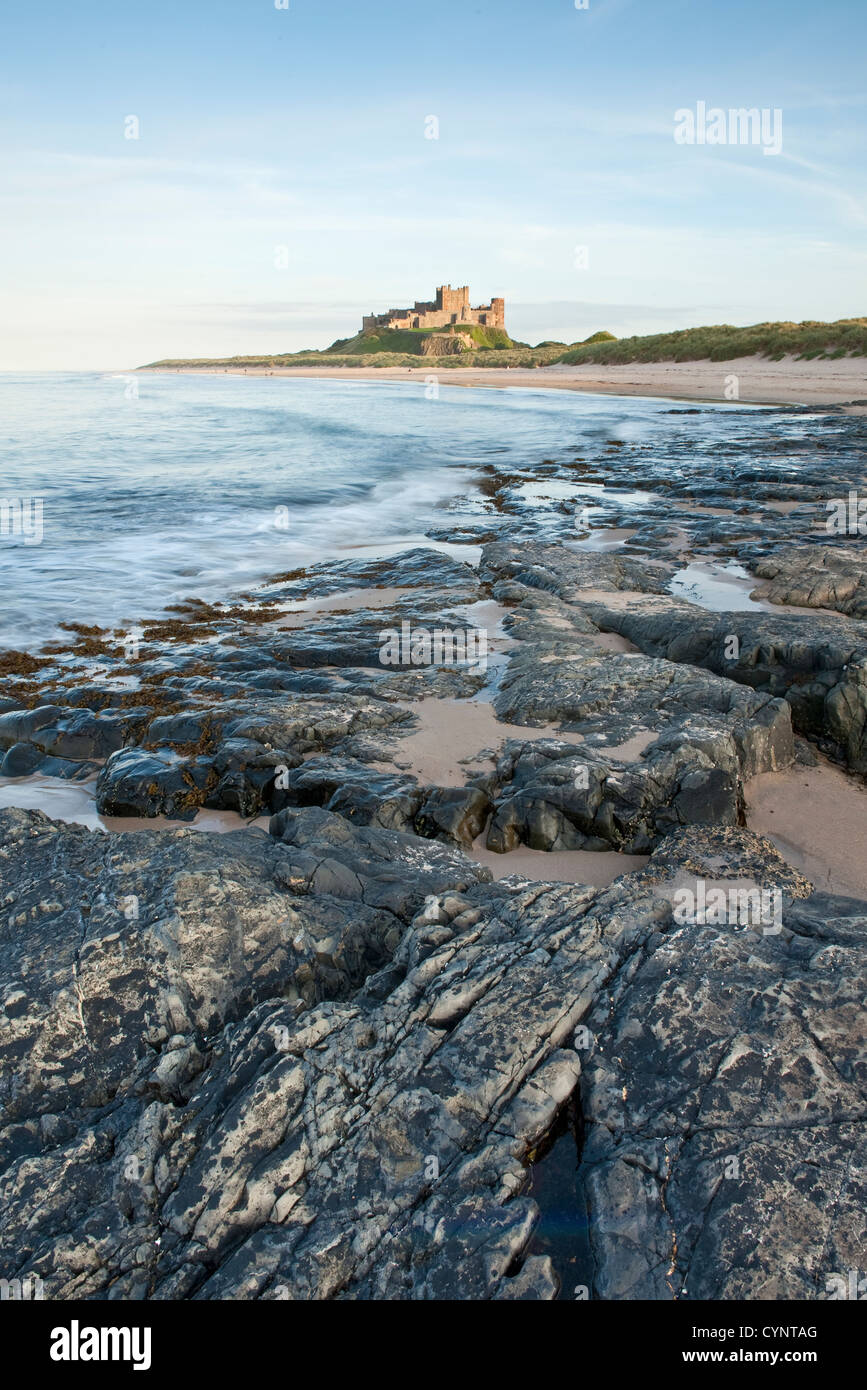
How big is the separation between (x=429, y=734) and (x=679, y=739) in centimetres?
182

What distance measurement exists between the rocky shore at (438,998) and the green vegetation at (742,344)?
139ft

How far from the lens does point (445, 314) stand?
12662 cm

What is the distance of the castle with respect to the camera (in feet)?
415

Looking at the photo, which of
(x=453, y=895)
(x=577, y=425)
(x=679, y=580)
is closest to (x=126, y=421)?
(x=577, y=425)

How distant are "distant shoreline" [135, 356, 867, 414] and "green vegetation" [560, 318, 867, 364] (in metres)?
0.54

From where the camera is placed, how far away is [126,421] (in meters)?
41.7

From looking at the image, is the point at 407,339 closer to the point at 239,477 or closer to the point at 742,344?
the point at 742,344

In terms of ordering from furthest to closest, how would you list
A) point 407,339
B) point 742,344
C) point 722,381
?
point 407,339 < point 742,344 < point 722,381

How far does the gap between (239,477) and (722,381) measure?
30.4 metres
